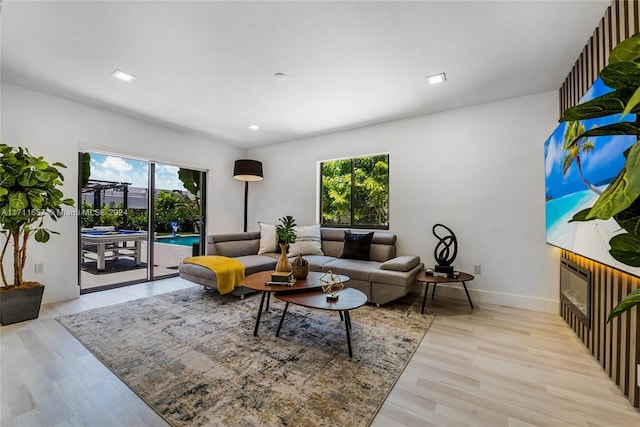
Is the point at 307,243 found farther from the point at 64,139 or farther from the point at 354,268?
the point at 64,139

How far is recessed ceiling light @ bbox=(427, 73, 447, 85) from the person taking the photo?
9.30ft

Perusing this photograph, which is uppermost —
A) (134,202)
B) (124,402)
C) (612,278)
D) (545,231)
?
(134,202)

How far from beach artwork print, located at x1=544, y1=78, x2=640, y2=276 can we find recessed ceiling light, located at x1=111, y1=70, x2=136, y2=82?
365 centimetres

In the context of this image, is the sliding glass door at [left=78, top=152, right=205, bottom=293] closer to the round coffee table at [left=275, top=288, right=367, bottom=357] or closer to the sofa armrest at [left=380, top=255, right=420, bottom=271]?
the round coffee table at [left=275, top=288, right=367, bottom=357]

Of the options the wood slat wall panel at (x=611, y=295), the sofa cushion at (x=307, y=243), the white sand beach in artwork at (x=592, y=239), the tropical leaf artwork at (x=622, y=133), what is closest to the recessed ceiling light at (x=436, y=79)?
the wood slat wall panel at (x=611, y=295)

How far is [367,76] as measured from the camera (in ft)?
9.40

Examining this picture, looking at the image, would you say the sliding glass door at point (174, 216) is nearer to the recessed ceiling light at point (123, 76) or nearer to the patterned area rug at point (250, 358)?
the patterned area rug at point (250, 358)

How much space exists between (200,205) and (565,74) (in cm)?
549

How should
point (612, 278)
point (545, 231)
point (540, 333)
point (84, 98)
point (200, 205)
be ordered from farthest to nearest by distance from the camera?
point (200, 205) < point (84, 98) < point (545, 231) < point (540, 333) < point (612, 278)

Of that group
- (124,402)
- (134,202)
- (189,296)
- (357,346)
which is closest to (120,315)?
(189,296)

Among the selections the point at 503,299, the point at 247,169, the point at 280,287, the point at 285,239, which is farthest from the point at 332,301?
the point at 247,169

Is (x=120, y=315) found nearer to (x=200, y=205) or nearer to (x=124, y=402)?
(x=124, y=402)

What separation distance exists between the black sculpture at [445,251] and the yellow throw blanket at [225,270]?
8.20ft

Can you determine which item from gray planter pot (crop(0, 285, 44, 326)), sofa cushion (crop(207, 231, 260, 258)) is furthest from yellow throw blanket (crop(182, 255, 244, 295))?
gray planter pot (crop(0, 285, 44, 326))
